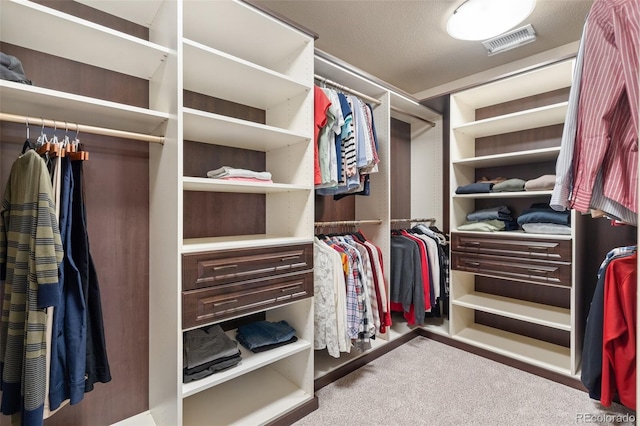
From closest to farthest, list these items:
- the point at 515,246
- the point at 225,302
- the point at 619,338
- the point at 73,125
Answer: the point at 73,125 < the point at 225,302 < the point at 619,338 < the point at 515,246

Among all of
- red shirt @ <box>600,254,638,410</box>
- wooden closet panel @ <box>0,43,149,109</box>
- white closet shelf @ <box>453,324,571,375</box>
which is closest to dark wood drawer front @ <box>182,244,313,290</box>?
wooden closet panel @ <box>0,43,149,109</box>

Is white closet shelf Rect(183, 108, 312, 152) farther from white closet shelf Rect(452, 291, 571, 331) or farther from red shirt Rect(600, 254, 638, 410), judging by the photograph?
white closet shelf Rect(452, 291, 571, 331)

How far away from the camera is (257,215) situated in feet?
6.64

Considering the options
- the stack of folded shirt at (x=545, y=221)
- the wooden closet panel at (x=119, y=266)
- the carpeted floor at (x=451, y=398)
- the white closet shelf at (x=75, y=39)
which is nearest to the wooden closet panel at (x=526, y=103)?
the stack of folded shirt at (x=545, y=221)

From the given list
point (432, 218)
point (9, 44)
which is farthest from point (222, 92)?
point (432, 218)

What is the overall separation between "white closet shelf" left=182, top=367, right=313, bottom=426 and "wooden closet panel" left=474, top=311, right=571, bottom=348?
5.96 feet

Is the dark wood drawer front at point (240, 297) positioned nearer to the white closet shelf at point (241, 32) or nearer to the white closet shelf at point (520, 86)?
the white closet shelf at point (241, 32)

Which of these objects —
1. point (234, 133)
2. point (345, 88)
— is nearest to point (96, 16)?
point (234, 133)

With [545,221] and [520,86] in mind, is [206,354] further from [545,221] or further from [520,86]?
[520,86]

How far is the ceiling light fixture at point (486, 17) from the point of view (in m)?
1.75

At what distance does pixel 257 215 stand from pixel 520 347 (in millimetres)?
2185

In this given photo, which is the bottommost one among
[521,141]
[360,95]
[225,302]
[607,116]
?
[225,302]

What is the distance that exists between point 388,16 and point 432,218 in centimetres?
185

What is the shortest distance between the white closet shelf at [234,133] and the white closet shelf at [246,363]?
45.7 inches
